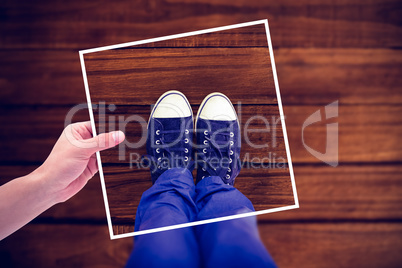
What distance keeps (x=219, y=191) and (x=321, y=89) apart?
42cm

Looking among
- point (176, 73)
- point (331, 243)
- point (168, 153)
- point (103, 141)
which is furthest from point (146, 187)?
point (331, 243)

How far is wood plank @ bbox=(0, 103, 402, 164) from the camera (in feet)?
2.31

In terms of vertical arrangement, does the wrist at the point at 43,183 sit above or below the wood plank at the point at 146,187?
above

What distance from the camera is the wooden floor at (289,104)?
664 mm

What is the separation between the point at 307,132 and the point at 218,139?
278mm

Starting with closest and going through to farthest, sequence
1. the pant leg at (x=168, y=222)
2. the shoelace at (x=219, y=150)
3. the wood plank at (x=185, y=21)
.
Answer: the pant leg at (x=168, y=222) → the wood plank at (x=185, y=21) → the shoelace at (x=219, y=150)

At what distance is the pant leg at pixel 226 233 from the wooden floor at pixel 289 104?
0.62 ft

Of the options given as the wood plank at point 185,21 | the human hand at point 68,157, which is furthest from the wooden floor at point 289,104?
the human hand at point 68,157

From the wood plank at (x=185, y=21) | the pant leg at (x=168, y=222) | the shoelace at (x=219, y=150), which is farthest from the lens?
the shoelace at (x=219, y=150)

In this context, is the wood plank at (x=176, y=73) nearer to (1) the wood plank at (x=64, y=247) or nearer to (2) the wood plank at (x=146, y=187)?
(2) the wood plank at (x=146, y=187)

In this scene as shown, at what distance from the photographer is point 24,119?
707 millimetres

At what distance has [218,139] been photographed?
80cm

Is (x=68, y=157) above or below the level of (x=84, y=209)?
above

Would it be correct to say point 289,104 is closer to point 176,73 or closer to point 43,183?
point 176,73
